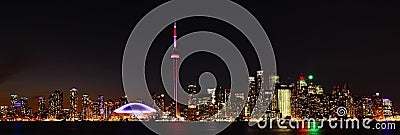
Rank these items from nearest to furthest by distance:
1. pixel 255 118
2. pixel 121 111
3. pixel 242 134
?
pixel 242 134
pixel 255 118
pixel 121 111

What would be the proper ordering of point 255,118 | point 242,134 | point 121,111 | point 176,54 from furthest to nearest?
point 121,111, point 255,118, point 176,54, point 242,134

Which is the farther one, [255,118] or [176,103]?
[255,118]

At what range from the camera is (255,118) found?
18612 centimetres

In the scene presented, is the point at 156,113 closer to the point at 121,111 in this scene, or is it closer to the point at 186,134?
the point at 121,111

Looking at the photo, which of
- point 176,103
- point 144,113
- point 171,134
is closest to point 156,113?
point 144,113

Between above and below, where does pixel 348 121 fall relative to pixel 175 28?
below

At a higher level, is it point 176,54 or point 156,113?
point 176,54

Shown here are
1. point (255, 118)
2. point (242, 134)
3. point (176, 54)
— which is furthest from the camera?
point (255, 118)

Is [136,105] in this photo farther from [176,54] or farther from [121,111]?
[176,54]

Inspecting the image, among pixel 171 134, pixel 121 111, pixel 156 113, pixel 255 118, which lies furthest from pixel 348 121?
pixel 171 134

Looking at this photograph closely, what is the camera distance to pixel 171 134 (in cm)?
7588

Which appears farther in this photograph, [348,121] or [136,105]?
[136,105]

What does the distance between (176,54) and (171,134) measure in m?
86.0

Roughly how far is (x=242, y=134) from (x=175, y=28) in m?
56.9
